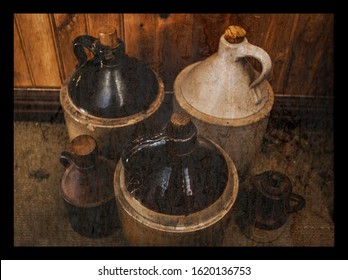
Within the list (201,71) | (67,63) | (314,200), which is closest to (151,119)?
(201,71)

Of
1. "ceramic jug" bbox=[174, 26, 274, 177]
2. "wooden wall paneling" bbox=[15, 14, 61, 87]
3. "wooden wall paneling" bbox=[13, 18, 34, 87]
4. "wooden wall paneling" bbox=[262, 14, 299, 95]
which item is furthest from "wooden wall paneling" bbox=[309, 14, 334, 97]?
"wooden wall paneling" bbox=[13, 18, 34, 87]

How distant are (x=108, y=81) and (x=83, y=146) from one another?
26 centimetres

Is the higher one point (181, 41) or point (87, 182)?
point (181, 41)

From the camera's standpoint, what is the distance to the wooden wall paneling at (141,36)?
177 centimetres

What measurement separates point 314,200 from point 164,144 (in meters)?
0.88

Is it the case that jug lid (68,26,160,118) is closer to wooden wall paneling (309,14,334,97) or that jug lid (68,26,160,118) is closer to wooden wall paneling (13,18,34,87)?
wooden wall paneling (13,18,34,87)

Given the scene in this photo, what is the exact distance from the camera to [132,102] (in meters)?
1.65

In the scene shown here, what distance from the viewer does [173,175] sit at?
1.39m

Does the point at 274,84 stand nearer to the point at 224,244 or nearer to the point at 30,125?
the point at 224,244

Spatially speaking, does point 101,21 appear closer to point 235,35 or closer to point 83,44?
point 83,44

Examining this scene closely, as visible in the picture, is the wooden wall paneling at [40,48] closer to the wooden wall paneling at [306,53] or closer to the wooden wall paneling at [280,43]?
the wooden wall paneling at [280,43]

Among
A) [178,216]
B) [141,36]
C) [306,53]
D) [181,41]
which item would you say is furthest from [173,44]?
[178,216]

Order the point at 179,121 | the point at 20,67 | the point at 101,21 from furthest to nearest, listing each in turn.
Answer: the point at 20,67 → the point at 101,21 → the point at 179,121

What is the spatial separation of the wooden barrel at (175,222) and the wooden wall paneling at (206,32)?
0.61 m
